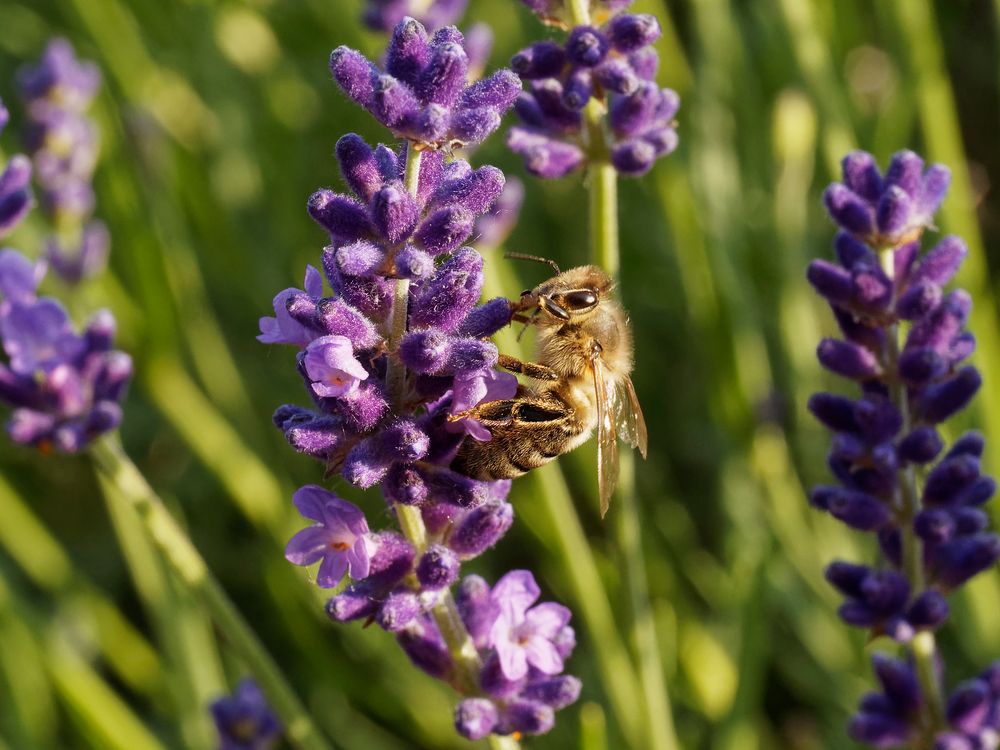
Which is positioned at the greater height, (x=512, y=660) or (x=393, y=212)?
(x=393, y=212)

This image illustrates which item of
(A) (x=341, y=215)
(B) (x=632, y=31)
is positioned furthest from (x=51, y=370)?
(B) (x=632, y=31)

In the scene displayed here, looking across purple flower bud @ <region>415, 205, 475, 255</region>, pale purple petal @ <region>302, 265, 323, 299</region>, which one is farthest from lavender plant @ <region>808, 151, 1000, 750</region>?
pale purple petal @ <region>302, 265, 323, 299</region>

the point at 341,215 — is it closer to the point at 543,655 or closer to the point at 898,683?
the point at 543,655

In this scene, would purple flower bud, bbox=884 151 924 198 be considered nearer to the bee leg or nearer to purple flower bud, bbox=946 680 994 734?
the bee leg

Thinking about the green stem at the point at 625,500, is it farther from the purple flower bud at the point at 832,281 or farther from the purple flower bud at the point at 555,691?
the purple flower bud at the point at 555,691

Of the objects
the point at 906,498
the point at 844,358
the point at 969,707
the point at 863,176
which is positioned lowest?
the point at 969,707

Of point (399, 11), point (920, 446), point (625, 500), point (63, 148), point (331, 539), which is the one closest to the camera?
point (331, 539)

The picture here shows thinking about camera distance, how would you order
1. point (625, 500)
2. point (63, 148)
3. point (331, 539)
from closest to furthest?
1. point (331, 539)
2. point (625, 500)
3. point (63, 148)

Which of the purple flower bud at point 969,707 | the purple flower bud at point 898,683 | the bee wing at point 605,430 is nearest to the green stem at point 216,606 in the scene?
the bee wing at point 605,430
